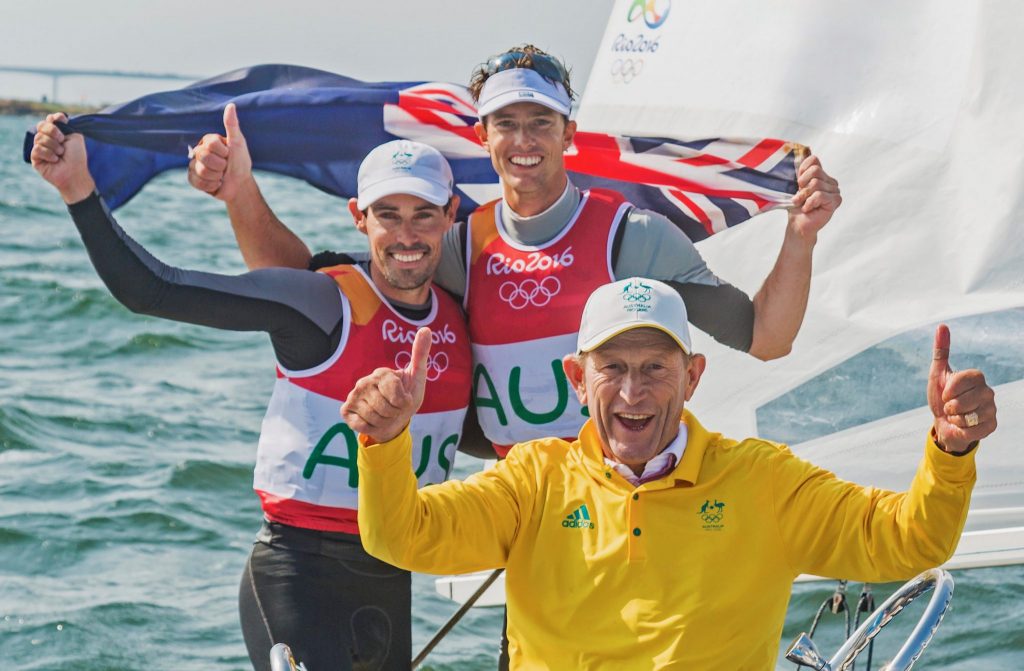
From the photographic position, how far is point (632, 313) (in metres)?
2.22

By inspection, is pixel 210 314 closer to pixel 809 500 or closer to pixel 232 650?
pixel 809 500

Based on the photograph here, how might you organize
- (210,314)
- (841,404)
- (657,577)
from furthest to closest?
(841,404), (210,314), (657,577)

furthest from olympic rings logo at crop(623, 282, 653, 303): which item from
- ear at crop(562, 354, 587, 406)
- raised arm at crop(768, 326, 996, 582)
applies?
raised arm at crop(768, 326, 996, 582)

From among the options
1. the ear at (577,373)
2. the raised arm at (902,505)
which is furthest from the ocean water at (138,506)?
the ear at (577,373)

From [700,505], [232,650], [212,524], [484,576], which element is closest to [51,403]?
[212,524]

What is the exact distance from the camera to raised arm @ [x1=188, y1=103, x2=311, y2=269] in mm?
2875

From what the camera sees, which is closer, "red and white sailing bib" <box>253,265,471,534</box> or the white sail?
"red and white sailing bib" <box>253,265,471,534</box>

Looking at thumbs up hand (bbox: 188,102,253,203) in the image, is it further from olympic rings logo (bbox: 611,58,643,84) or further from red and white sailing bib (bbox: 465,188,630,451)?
olympic rings logo (bbox: 611,58,643,84)

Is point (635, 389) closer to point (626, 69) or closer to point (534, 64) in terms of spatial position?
point (534, 64)

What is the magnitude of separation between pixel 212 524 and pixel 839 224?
3.98 meters

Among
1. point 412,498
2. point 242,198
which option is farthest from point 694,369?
point 242,198

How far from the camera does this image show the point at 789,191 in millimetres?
3113

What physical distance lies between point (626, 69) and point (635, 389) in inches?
80.3

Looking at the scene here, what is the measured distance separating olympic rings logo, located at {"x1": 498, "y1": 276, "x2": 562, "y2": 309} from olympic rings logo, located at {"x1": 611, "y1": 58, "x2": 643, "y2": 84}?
1.42 metres
